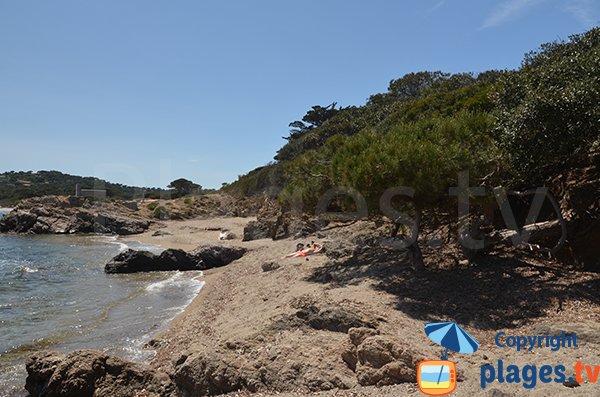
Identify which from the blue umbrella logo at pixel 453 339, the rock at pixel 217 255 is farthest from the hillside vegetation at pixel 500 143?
the rock at pixel 217 255

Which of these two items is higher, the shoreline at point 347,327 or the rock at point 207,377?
the shoreline at point 347,327

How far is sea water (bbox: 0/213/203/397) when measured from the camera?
11203mm

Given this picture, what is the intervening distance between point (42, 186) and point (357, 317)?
5556 inches

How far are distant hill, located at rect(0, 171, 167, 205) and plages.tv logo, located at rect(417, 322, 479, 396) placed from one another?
83019 millimetres

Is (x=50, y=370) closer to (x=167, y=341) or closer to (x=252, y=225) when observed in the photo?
(x=167, y=341)

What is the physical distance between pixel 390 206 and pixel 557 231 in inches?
170

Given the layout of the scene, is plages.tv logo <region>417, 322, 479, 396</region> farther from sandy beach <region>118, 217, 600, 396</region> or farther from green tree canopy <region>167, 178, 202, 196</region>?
green tree canopy <region>167, 178, 202, 196</region>

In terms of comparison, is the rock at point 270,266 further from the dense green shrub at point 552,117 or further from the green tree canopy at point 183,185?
the green tree canopy at point 183,185

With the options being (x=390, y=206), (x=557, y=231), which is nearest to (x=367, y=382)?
(x=390, y=206)

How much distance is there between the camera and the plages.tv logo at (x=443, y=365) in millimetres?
6007

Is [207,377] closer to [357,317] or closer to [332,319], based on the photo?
[332,319]

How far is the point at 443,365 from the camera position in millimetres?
6566

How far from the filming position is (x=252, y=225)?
97.7 feet

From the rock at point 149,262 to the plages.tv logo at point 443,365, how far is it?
733 inches
